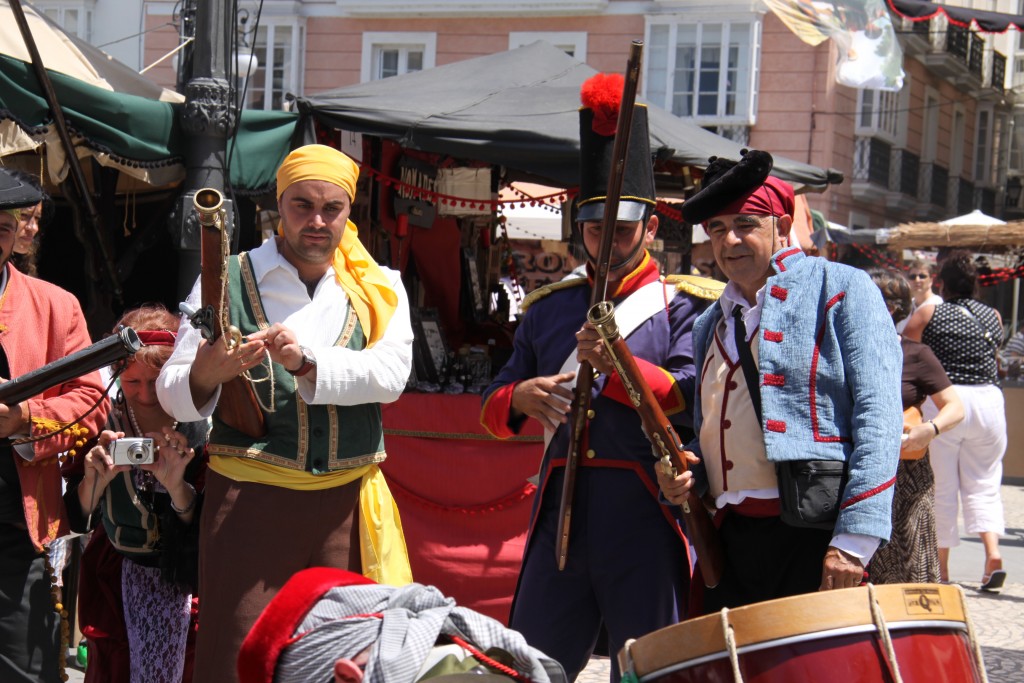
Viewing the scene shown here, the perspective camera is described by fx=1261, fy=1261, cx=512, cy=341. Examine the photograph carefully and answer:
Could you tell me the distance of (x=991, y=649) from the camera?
20.4 ft

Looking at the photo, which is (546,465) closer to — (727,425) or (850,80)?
(727,425)

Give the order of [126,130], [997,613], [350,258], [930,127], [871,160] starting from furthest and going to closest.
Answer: [930,127] < [871,160] < [997,613] < [126,130] < [350,258]

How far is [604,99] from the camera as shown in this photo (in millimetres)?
3586

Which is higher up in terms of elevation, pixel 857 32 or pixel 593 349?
pixel 857 32

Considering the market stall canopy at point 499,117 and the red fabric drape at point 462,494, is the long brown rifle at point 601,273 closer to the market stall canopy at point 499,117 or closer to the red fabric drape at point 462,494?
the red fabric drape at point 462,494

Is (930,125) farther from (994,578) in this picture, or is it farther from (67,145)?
(67,145)

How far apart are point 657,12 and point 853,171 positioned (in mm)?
5048

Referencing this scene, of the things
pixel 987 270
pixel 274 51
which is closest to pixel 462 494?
pixel 987 270

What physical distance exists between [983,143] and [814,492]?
3257cm

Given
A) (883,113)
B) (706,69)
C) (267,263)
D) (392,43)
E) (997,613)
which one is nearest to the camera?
(267,263)

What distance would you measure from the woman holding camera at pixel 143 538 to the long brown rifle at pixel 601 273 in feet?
3.76

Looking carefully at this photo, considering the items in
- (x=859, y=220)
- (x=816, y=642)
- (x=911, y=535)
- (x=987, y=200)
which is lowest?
(x=987, y=200)

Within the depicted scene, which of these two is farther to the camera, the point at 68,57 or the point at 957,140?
the point at 957,140

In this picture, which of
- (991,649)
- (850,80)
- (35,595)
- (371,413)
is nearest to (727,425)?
(371,413)
